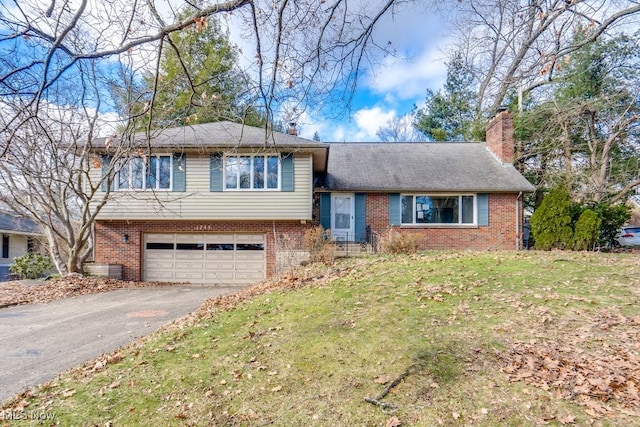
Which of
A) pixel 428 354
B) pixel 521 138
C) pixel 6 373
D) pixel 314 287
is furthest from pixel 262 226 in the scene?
pixel 521 138

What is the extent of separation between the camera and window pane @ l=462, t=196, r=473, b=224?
14656 millimetres

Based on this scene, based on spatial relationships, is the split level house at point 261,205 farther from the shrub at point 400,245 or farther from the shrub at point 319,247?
the shrub at point 400,245

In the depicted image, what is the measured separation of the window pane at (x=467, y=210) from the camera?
14.7 m

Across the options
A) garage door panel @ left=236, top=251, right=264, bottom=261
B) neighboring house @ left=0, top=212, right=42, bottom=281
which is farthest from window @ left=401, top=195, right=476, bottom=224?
neighboring house @ left=0, top=212, right=42, bottom=281

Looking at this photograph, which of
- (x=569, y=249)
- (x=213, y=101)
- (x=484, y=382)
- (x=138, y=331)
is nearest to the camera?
(x=484, y=382)

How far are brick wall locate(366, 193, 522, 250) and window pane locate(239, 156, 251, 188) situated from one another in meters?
4.95

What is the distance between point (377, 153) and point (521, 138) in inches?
315

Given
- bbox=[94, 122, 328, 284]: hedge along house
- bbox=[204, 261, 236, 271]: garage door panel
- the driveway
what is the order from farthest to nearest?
bbox=[204, 261, 236, 271]: garage door panel < bbox=[94, 122, 328, 284]: hedge along house < the driveway

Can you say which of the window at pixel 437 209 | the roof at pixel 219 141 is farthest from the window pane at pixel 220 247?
the window at pixel 437 209

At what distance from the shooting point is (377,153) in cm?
1762

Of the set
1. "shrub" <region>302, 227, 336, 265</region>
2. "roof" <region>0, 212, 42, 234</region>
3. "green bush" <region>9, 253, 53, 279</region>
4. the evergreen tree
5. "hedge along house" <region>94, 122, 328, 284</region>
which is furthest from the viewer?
the evergreen tree

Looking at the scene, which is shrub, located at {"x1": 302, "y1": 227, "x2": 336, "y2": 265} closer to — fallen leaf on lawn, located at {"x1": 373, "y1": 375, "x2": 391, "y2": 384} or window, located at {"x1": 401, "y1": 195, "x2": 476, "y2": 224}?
window, located at {"x1": 401, "y1": 195, "x2": 476, "y2": 224}

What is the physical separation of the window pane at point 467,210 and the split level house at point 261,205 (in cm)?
4

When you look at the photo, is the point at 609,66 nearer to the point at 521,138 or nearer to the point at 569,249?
the point at 521,138
